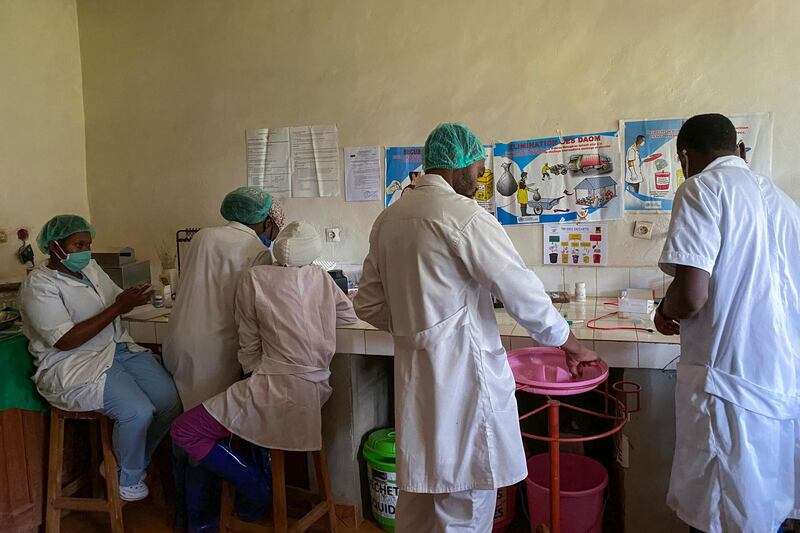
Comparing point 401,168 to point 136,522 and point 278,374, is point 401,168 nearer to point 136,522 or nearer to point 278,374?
point 278,374

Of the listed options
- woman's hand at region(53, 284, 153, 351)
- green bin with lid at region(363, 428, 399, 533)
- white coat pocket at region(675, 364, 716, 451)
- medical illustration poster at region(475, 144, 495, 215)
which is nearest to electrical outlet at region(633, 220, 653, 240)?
medical illustration poster at region(475, 144, 495, 215)

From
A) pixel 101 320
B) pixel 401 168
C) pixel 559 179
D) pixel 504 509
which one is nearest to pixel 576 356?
pixel 504 509

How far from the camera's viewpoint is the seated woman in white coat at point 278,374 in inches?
77.8

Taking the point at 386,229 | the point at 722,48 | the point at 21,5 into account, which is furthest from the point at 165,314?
the point at 722,48

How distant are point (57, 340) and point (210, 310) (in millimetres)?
572

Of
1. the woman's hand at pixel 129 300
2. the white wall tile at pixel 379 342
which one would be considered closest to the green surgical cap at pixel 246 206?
the woman's hand at pixel 129 300

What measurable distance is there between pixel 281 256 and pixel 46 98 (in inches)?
86.4

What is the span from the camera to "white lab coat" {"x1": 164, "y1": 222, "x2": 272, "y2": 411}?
2178 mm

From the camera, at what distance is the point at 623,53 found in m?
2.57

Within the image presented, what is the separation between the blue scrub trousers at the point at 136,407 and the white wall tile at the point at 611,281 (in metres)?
1.99

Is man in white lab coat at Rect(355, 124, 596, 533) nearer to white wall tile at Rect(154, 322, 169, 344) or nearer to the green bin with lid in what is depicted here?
the green bin with lid

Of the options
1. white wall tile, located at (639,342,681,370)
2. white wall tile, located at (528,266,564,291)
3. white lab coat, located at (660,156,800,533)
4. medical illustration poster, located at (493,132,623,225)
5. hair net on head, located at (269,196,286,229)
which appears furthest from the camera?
white wall tile, located at (528,266,564,291)

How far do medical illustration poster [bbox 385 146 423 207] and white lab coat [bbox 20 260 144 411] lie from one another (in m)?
1.49

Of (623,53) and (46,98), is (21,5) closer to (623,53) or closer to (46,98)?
(46,98)
